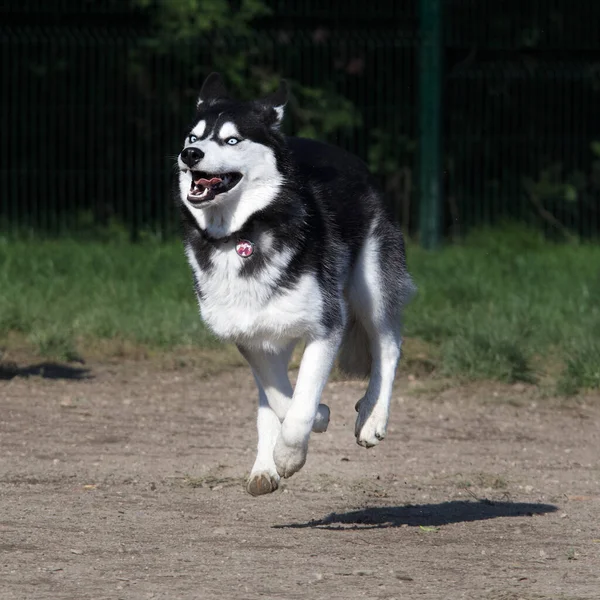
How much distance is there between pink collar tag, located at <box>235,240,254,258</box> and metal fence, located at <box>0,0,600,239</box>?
692 centimetres

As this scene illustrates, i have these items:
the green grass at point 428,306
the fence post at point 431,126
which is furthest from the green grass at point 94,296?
the fence post at point 431,126

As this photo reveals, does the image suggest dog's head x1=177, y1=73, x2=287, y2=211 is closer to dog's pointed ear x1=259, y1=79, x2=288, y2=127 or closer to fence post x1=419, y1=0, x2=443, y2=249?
dog's pointed ear x1=259, y1=79, x2=288, y2=127

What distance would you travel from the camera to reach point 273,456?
4.48 meters

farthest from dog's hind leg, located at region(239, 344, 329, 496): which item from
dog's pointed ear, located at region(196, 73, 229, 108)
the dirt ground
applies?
dog's pointed ear, located at region(196, 73, 229, 108)

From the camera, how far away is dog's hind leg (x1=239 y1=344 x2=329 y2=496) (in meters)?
4.61

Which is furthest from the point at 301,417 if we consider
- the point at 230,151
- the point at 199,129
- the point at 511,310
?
the point at 511,310

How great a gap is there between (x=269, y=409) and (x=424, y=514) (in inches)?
27.5

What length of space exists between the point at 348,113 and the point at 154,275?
3544mm

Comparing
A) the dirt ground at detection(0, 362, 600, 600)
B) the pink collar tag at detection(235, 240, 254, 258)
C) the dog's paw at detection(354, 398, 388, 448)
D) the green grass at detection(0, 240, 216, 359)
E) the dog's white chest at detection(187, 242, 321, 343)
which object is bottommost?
the green grass at detection(0, 240, 216, 359)

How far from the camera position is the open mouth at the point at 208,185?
14.3 feet

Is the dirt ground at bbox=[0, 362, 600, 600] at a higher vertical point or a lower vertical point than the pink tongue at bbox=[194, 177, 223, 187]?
lower

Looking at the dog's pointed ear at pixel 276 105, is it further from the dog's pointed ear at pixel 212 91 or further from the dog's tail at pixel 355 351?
the dog's tail at pixel 355 351

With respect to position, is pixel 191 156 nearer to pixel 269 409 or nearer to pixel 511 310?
pixel 269 409

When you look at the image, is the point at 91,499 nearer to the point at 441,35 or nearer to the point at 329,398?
the point at 329,398
